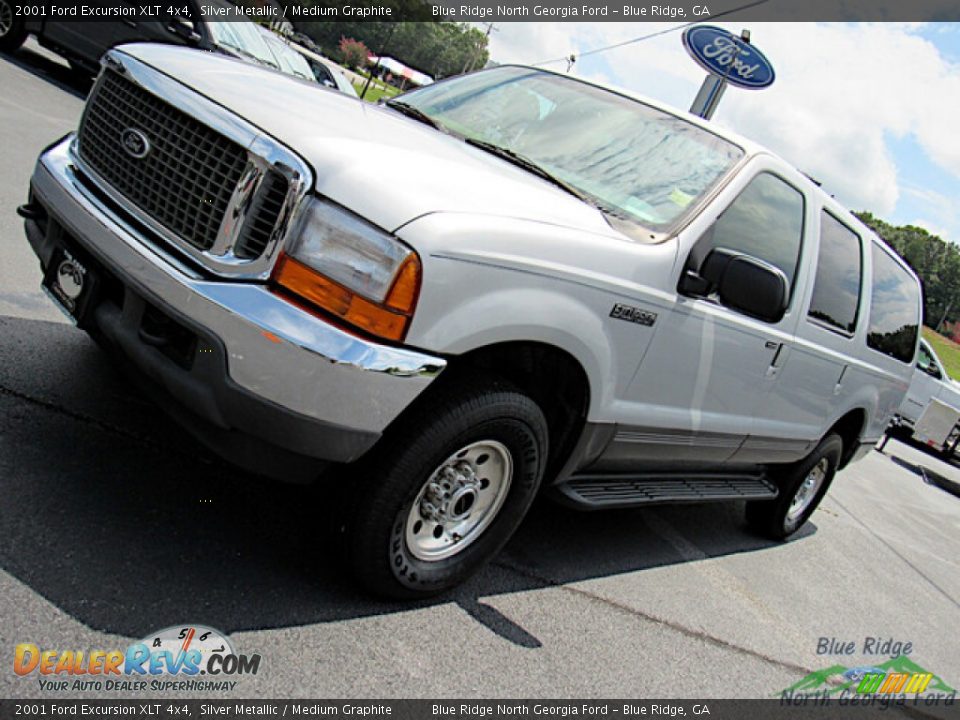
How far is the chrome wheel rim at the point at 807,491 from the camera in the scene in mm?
5539

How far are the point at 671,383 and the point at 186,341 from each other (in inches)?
76.3

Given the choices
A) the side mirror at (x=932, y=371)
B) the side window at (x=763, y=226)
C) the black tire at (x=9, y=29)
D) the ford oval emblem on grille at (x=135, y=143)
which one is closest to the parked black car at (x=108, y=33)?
the black tire at (x=9, y=29)

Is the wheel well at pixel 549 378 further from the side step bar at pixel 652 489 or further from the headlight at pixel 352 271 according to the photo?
the headlight at pixel 352 271

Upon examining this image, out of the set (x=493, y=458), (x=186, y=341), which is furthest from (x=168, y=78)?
(x=493, y=458)

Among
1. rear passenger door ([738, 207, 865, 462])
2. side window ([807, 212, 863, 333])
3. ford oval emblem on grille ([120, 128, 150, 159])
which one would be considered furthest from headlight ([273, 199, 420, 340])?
side window ([807, 212, 863, 333])

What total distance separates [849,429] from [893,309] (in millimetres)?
858

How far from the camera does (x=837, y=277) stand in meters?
4.64

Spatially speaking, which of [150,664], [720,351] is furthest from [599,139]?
[150,664]

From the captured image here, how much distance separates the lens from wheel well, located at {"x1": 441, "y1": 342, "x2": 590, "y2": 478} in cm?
280

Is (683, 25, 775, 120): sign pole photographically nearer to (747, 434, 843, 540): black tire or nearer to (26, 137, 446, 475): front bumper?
(747, 434, 843, 540): black tire

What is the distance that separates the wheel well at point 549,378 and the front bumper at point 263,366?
0.35m

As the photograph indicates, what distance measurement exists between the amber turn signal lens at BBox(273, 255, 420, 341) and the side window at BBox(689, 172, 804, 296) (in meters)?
1.39

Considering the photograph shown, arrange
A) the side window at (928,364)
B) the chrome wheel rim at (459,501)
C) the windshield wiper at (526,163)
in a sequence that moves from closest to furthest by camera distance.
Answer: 1. the chrome wheel rim at (459,501)
2. the windshield wiper at (526,163)
3. the side window at (928,364)

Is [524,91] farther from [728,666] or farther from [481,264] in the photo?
[728,666]
